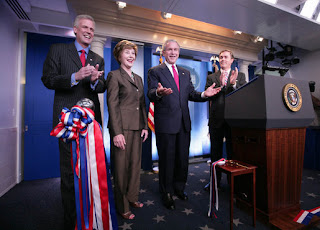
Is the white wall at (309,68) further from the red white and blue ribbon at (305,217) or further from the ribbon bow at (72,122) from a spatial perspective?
the ribbon bow at (72,122)

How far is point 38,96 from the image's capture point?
9.65 feet

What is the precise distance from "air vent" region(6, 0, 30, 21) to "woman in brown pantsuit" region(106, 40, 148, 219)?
1.92 m

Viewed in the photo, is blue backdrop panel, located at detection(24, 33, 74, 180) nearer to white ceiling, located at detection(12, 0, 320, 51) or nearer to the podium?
white ceiling, located at detection(12, 0, 320, 51)

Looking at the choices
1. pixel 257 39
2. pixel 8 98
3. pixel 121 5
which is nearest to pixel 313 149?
pixel 257 39

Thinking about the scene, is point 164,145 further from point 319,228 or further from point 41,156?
point 41,156

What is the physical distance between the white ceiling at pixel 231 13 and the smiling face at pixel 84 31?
1424 mm

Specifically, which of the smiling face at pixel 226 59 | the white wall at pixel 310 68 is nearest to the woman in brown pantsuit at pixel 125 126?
the smiling face at pixel 226 59

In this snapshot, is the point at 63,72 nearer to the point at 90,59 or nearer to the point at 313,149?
the point at 90,59

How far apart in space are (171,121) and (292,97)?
1.10m

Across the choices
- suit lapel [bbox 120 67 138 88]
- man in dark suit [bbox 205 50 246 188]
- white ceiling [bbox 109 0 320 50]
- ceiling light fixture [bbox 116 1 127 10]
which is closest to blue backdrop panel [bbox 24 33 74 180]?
ceiling light fixture [bbox 116 1 127 10]

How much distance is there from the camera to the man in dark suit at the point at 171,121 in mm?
1778

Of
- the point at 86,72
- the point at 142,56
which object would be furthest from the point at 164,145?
the point at 142,56

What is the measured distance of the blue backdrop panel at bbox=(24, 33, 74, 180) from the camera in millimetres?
2861

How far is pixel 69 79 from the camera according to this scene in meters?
1.15
